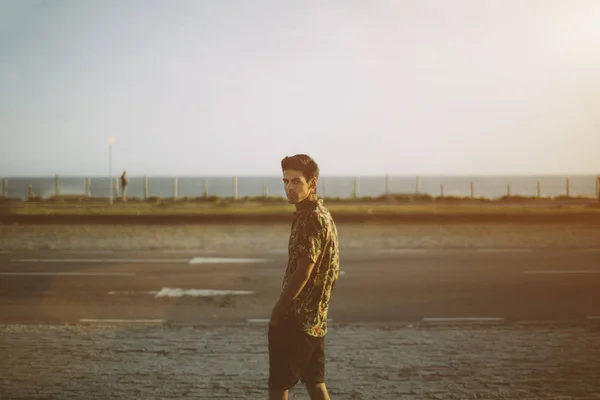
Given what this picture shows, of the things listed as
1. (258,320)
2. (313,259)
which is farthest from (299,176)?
(258,320)

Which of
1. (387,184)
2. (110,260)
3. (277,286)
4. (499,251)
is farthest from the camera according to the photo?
(387,184)

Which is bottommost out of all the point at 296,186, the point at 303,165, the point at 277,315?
the point at 277,315

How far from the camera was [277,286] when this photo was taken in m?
9.77

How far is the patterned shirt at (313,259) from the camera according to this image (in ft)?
10.0

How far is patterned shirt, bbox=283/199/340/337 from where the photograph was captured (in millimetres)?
3055

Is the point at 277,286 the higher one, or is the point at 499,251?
the point at 499,251

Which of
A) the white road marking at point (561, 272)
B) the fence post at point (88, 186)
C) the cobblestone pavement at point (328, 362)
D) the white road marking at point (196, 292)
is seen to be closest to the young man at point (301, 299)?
the cobblestone pavement at point (328, 362)

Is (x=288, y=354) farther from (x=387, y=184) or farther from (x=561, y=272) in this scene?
(x=387, y=184)

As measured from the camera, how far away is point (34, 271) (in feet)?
36.8

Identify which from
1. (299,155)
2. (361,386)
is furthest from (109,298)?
(299,155)

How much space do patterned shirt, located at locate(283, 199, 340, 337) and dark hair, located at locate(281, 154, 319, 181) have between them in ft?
0.54

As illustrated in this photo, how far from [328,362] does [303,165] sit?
3.01 meters

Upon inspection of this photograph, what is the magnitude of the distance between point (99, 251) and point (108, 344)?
27.2ft

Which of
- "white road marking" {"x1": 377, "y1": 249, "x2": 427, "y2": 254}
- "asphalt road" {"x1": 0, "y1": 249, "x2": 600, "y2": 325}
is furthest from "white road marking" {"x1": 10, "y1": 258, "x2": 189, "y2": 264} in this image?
"white road marking" {"x1": 377, "y1": 249, "x2": 427, "y2": 254}
